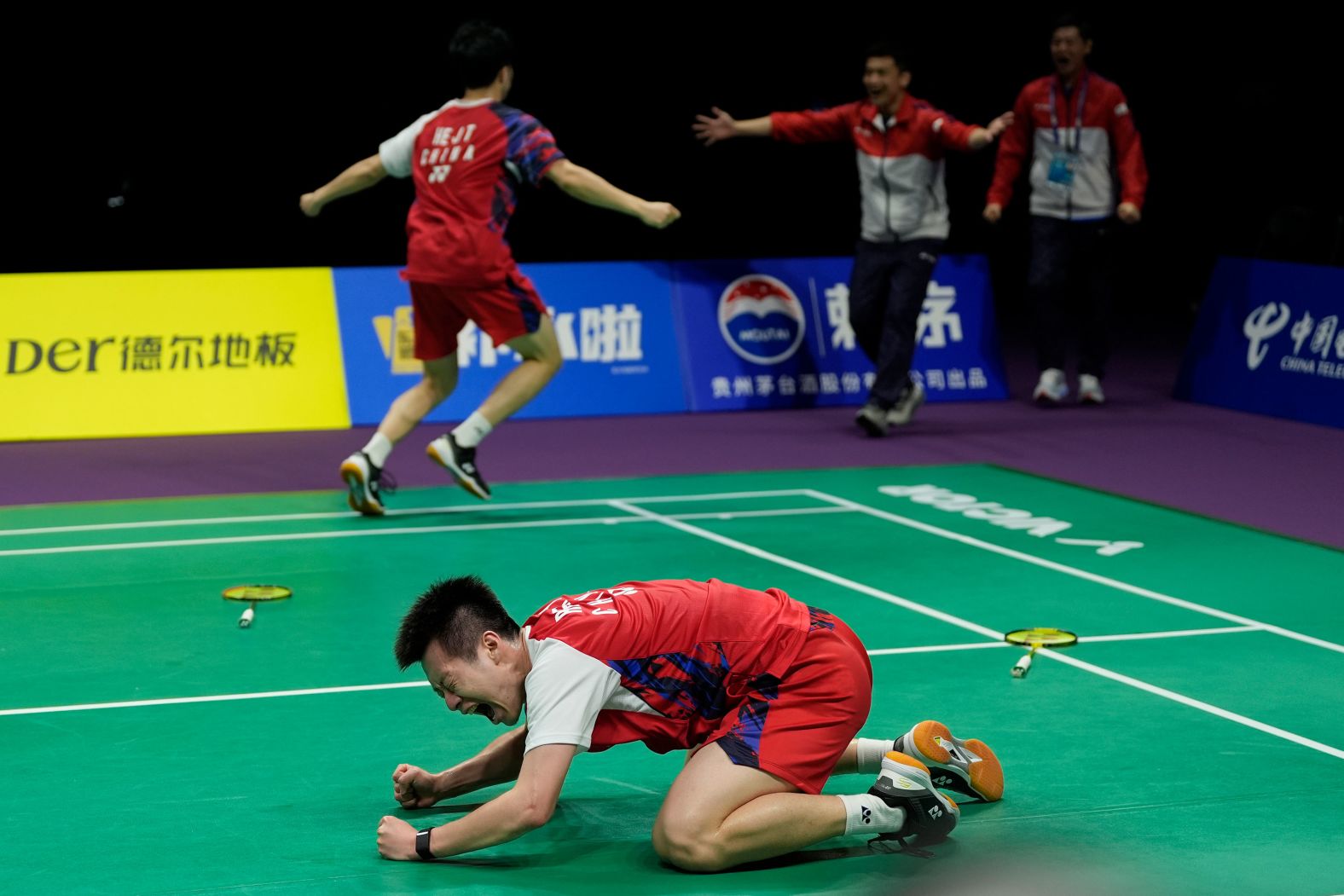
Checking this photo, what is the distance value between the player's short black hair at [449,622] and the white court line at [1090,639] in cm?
245

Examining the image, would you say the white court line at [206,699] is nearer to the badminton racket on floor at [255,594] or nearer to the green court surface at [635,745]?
the green court surface at [635,745]

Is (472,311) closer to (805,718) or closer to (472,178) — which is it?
(472,178)

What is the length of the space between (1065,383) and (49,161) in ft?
30.0

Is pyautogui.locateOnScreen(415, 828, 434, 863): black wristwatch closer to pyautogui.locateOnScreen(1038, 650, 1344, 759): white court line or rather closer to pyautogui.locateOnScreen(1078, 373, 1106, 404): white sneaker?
pyautogui.locateOnScreen(1038, 650, 1344, 759): white court line

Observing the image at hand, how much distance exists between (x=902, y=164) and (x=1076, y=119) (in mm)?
1527

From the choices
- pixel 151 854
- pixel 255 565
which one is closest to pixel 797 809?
pixel 151 854

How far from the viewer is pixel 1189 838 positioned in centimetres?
490

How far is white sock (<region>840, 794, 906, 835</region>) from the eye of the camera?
4.71m

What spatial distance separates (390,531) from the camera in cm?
891

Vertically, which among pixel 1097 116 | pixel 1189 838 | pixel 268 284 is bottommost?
pixel 1189 838

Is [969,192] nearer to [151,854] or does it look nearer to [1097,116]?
[1097,116]

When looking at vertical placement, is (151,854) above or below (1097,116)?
below

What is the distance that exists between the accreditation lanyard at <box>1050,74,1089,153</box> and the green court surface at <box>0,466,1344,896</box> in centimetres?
304

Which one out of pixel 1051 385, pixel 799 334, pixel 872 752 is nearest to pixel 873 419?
pixel 799 334
